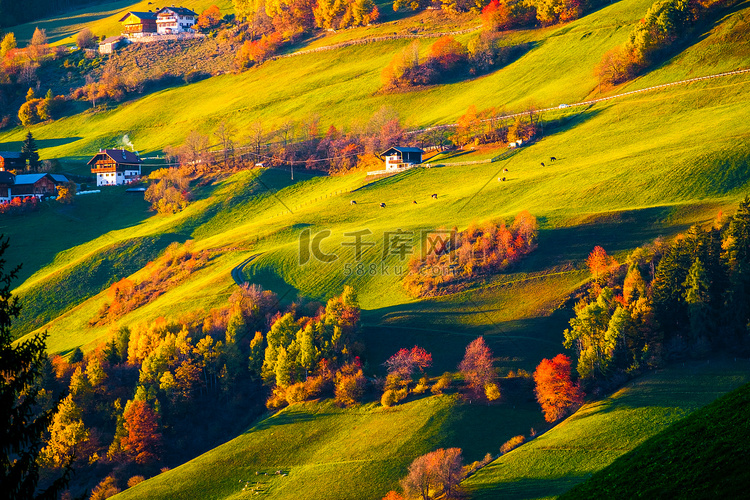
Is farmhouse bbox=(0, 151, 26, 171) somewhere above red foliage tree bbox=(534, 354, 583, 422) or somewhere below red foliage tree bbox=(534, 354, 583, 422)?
above

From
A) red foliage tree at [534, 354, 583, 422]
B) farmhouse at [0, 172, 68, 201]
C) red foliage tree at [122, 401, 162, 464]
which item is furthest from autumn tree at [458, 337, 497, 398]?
farmhouse at [0, 172, 68, 201]

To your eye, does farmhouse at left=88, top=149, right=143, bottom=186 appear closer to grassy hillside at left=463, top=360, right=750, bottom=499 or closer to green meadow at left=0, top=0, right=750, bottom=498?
green meadow at left=0, top=0, right=750, bottom=498

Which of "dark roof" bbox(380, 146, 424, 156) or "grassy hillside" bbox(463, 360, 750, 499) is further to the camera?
Answer: "dark roof" bbox(380, 146, 424, 156)

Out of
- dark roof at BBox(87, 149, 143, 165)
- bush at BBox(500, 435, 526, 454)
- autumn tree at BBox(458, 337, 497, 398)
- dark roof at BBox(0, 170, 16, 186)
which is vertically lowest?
bush at BBox(500, 435, 526, 454)

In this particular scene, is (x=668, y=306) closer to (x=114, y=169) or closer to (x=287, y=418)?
(x=287, y=418)

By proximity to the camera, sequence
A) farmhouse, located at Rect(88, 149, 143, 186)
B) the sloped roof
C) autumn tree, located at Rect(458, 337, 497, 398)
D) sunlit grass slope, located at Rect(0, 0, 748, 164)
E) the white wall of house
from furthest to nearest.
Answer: the white wall of house → farmhouse, located at Rect(88, 149, 143, 186) → sunlit grass slope, located at Rect(0, 0, 748, 164) → the sloped roof → autumn tree, located at Rect(458, 337, 497, 398)

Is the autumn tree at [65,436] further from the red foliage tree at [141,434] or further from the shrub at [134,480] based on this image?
the shrub at [134,480]

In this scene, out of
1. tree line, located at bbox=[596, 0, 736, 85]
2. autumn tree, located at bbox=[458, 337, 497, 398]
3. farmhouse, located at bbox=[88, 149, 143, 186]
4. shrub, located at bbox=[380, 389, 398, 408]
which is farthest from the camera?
farmhouse, located at bbox=[88, 149, 143, 186]
